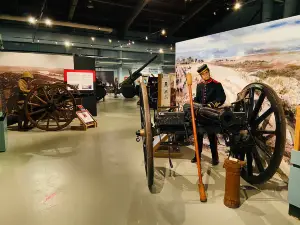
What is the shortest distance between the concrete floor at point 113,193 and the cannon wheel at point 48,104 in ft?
5.62

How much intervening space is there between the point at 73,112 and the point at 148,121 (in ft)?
14.5

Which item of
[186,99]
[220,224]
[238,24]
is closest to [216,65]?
[186,99]

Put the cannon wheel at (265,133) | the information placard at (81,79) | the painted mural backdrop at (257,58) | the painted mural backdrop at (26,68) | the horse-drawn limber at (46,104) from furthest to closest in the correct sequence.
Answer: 1. the painted mural backdrop at (26,68)
2. the information placard at (81,79)
3. the horse-drawn limber at (46,104)
4. the painted mural backdrop at (257,58)
5. the cannon wheel at (265,133)

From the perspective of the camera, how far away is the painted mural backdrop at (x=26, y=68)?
319 inches

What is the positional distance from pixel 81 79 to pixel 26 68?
2.09 meters

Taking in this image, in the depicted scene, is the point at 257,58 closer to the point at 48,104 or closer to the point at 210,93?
the point at 210,93

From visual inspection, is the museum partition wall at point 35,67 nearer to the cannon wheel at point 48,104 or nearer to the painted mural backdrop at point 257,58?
the cannon wheel at point 48,104

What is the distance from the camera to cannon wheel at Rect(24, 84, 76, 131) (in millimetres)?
5895

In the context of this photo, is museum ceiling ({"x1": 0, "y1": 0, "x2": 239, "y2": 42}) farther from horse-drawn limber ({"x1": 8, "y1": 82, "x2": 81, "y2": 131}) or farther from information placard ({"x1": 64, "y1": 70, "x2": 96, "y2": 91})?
horse-drawn limber ({"x1": 8, "y1": 82, "x2": 81, "y2": 131})

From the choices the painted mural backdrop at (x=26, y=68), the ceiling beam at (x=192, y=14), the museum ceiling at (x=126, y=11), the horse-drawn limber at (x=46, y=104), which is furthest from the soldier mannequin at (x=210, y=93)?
the painted mural backdrop at (x=26, y=68)

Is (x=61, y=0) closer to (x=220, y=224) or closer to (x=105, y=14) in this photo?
(x=105, y=14)

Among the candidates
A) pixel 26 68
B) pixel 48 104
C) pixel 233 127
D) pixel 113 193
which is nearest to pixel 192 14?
pixel 26 68

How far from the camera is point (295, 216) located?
84.8 inches

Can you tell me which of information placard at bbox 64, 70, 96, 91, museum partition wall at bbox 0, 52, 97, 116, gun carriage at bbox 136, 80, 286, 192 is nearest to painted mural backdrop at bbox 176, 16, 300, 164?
gun carriage at bbox 136, 80, 286, 192
